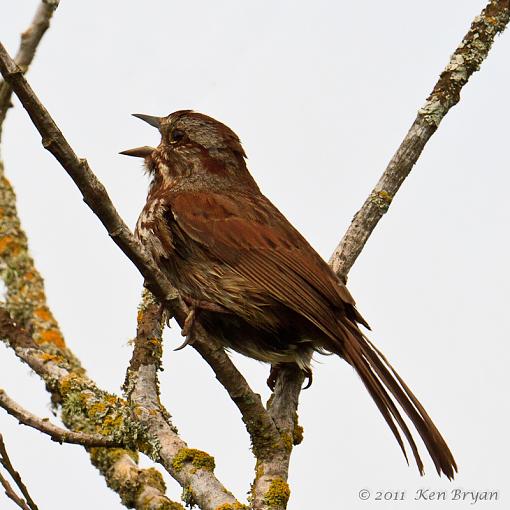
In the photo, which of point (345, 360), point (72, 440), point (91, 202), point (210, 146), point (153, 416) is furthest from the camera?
point (210, 146)

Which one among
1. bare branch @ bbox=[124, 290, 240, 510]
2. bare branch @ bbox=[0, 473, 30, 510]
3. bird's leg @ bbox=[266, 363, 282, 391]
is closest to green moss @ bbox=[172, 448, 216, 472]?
bare branch @ bbox=[124, 290, 240, 510]

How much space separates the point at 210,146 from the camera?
16.8 feet

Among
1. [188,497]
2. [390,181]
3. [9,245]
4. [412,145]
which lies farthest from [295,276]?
[9,245]

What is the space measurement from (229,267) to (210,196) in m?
0.50

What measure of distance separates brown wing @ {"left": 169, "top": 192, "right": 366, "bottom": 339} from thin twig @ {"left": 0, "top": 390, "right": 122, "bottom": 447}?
106 cm

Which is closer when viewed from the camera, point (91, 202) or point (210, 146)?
point (91, 202)

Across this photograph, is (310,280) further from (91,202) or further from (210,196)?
(91,202)

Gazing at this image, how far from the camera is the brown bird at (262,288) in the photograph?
4.15m

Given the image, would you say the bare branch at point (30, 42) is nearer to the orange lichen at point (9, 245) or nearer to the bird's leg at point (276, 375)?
the orange lichen at point (9, 245)

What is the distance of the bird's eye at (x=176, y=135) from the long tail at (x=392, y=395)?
4.74 feet

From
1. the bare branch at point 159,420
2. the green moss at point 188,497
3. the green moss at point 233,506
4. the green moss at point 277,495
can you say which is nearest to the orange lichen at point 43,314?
the bare branch at point 159,420

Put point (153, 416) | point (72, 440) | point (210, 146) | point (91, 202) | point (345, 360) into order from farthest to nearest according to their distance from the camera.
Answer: point (210, 146) → point (345, 360) → point (153, 416) → point (72, 440) → point (91, 202)

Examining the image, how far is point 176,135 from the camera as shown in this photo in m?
5.19

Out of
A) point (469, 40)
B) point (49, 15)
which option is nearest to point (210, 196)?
point (49, 15)
